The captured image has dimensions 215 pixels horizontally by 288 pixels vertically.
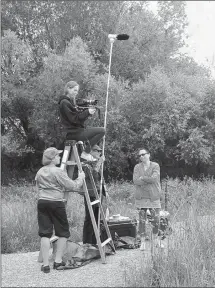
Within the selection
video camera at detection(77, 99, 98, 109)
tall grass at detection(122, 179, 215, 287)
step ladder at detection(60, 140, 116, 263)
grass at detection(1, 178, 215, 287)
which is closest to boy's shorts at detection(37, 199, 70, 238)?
step ladder at detection(60, 140, 116, 263)

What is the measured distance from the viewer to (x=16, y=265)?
623cm

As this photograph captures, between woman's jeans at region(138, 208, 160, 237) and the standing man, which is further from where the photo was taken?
the standing man

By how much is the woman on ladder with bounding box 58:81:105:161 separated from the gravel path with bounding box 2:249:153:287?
1.45m

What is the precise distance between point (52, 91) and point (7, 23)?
23.1 ft

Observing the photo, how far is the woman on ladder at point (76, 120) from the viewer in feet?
19.1

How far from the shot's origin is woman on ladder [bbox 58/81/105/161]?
5.81m

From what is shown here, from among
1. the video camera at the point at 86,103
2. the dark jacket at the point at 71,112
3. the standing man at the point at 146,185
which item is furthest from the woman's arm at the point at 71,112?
the standing man at the point at 146,185

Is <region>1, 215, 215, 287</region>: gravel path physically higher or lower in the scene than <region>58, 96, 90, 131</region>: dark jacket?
lower

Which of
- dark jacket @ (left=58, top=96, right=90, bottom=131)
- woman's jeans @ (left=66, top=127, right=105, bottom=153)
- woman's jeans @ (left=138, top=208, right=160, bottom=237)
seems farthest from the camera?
woman's jeans @ (left=138, top=208, right=160, bottom=237)

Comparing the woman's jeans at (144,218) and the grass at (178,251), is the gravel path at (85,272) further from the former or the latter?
the woman's jeans at (144,218)

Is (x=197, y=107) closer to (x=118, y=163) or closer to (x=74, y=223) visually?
(x=118, y=163)

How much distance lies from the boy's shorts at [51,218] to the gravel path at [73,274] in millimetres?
498

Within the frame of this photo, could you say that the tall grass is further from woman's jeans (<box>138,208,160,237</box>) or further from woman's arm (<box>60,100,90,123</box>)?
woman's arm (<box>60,100,90,123</box>)

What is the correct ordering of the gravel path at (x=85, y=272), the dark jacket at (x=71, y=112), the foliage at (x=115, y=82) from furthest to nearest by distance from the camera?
the foliage at (x=115, y=82)
the dark jacket at (x=71, y=112)
the gravel path at (x=85, y=272)
